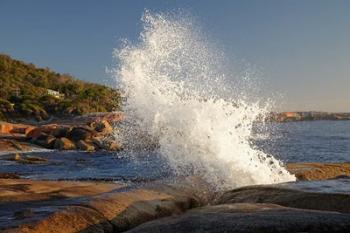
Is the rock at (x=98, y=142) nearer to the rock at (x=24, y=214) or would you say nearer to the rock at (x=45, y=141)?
the rock at (x=45, y=141)

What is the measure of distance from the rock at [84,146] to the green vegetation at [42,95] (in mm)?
11682

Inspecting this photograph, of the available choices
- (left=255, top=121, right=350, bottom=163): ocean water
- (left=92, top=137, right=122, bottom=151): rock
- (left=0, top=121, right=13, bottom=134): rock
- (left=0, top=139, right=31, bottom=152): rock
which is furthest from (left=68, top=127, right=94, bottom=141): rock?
(left=255, top=121, right=350, bottom=163): ocean water

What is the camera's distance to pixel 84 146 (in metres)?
51.3

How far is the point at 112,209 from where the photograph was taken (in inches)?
416

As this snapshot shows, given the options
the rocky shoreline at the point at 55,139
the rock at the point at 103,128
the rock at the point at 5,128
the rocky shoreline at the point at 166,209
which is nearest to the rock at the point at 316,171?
the rocky shoreline at the point at 166,209

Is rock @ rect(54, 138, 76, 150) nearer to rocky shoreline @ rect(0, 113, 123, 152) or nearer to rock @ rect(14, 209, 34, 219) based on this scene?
rocky shoreline @ rect(0, 113, 123, 152)

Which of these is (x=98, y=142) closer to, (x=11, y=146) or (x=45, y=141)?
(x=45, y=141)

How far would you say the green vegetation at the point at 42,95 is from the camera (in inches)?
3391

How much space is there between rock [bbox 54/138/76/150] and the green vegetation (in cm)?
1199

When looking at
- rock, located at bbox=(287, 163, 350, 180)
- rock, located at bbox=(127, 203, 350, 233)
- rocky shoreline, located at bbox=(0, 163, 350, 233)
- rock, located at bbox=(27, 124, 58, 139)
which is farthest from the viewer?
rock, located at bbox=(27, 124, 58, 139)

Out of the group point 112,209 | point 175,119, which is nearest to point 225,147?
point 175,119

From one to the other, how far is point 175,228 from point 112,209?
2.70m

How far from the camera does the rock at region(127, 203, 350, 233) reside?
7.53 meters

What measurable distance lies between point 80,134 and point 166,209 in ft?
150
